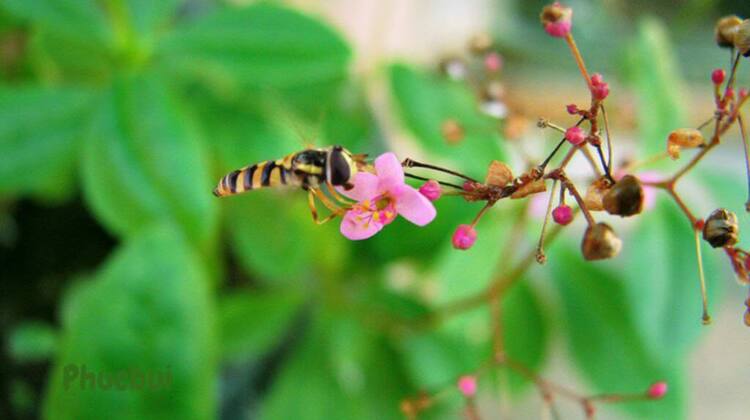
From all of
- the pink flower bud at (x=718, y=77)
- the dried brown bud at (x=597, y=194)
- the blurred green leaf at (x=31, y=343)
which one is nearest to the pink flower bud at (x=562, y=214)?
the dried brown bud at (x=597, y=194)

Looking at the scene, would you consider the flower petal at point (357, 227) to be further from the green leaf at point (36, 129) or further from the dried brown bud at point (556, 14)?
the green leaf at point (36, 129)

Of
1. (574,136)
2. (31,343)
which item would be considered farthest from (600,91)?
(31,343)

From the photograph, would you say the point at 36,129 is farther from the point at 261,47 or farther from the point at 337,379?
the point at 337,379

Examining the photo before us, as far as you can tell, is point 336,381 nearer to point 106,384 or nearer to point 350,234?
point 106,384

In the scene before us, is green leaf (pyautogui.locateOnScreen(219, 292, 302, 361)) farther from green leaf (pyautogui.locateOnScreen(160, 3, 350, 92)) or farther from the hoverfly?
the hoverfly

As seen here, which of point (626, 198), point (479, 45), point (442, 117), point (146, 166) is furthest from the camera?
point (442, 117)

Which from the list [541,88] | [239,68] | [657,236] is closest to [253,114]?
[239,68]

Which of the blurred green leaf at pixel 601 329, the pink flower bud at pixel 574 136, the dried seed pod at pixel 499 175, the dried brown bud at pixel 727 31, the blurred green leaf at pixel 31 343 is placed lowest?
the dried seed pod at pixel 499 175

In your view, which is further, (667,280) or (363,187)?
(667,280)
